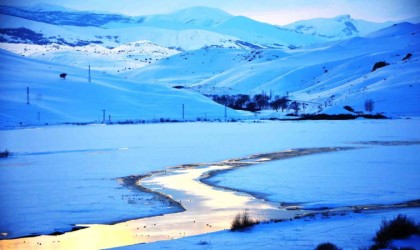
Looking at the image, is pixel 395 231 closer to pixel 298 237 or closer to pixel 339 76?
pixel 298 237

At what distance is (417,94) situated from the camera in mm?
87625

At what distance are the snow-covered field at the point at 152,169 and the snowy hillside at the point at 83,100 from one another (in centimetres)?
3341

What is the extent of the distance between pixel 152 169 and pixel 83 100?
210 feet

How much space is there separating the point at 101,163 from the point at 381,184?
14779mm

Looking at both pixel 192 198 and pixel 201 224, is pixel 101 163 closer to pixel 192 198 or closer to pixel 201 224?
pixel 192 198

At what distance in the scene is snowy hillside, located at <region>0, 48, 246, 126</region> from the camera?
79312mm

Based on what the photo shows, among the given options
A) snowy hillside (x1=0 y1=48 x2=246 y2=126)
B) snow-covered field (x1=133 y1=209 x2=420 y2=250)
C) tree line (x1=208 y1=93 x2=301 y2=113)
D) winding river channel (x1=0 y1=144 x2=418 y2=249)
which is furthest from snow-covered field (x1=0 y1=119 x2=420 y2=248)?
tree line (x1=208 y1=93 x2=301 y2=113)

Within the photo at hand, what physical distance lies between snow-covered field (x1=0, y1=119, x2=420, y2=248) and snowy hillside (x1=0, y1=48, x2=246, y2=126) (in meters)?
33.4

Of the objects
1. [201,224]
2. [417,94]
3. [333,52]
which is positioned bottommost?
[201,224]

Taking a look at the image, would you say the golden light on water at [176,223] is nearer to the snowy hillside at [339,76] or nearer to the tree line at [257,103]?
the snowy hillside at [339,76]

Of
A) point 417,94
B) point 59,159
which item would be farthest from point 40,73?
point 59,159

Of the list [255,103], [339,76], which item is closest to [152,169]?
[255,103]

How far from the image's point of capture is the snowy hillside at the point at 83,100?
79.3m

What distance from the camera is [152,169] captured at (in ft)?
95.3
